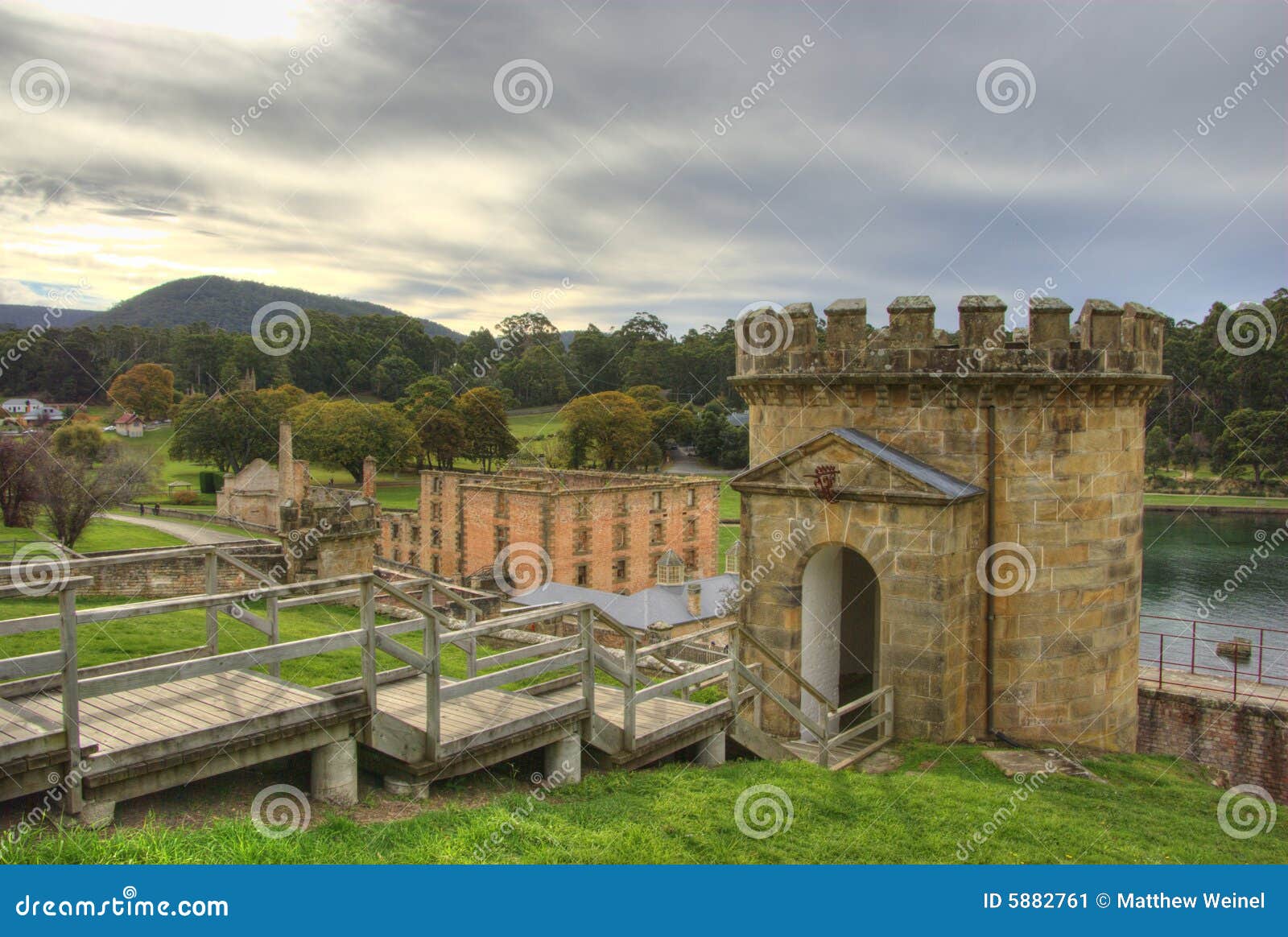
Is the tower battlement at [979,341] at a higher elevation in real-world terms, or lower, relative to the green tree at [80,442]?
higher

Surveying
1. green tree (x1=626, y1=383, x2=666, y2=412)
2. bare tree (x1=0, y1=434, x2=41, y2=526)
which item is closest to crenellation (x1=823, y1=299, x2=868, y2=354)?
bare tree (x1=0, y1=434, x2=41, y2=526)

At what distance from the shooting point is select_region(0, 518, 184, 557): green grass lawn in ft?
117

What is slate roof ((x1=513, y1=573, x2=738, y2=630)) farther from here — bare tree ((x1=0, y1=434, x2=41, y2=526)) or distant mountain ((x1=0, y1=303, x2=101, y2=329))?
distant mountain ((x1=0, y1=303, x2=101, y2=329))

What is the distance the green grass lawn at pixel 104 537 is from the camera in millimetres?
35812

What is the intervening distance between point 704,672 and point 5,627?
6.13 meters

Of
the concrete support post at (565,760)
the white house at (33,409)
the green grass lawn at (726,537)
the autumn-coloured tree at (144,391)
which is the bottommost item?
the green grass lawn at (726,537)

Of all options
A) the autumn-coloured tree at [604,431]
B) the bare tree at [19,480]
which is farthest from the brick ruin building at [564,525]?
the bare tree at [19,480]

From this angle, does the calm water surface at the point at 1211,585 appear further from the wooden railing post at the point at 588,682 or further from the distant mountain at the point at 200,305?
the distant mountain at the point at 200,305

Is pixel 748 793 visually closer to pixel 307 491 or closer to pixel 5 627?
pixel 5 627

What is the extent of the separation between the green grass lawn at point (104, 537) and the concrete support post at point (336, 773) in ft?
94.8

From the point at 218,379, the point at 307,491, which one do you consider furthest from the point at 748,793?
the point at 218,379

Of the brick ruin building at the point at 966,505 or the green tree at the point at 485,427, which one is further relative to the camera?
the green tree at the point at 485,427

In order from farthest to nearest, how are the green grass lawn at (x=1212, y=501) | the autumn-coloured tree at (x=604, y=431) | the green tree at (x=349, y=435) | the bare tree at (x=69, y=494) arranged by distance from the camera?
1. the autumn-coloured tree at (x=604, y=431)
2. the green tree at (x=349, y=435)
3. the green grass lawn at (x=1212, y=501)
4. the bare tree at (x=69, y=494)

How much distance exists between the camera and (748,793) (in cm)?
804
